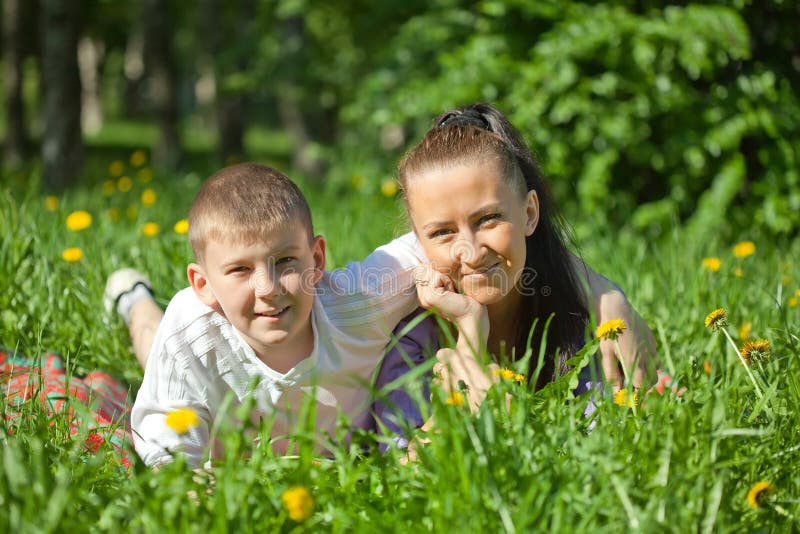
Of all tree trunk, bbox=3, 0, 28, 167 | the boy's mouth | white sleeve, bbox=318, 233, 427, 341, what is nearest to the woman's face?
white sleeve, bbox=318, 233, 427, 341

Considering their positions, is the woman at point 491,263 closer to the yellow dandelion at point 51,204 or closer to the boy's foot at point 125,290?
the boy's foot at point 125,290

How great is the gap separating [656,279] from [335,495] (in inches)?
83.7

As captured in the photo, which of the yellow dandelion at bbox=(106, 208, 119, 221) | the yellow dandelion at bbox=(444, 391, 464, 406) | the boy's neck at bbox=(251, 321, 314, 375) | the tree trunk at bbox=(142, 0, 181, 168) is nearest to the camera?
the yellow dandelion at bbox=(444, 391, 464, 406)

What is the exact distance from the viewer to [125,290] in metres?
3.19

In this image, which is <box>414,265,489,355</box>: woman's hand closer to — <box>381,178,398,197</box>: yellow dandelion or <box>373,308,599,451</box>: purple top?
<box>373,308,599,451</box>: purple top

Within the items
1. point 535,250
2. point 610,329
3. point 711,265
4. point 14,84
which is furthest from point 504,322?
point 14,84

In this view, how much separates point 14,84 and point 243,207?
11366mm

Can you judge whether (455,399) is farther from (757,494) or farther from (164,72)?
(164,72)

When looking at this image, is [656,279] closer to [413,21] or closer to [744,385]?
[744,385]

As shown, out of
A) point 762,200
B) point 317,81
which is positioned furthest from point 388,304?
point 317,81

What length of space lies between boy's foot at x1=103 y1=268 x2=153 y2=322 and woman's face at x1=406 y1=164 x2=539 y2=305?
1193 millimetres

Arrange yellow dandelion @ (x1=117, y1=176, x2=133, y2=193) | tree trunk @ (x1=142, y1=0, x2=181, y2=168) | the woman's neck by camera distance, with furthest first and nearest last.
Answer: tree trunk @ (x1=142, y1=0, x2=181, y2=168) < yellow dandelion @ (x1=117, y1=176, x2=133, y2=193) < the woman's neck

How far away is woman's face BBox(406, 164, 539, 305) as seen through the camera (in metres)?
2.43

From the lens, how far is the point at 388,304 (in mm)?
2549
